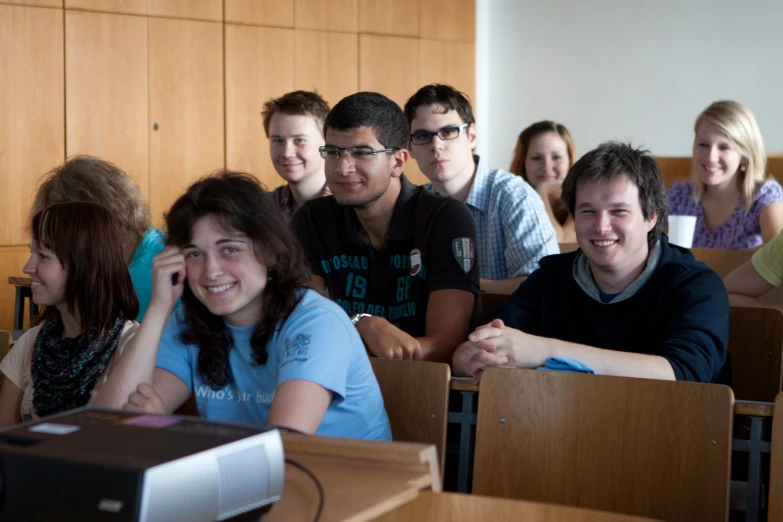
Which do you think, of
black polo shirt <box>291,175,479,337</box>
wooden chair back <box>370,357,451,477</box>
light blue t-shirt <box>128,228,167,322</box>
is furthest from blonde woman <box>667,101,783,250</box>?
wooden chair back <box>370,357,451,477</box>

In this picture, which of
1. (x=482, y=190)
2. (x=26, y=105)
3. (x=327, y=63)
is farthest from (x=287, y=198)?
(x=327, y=63)

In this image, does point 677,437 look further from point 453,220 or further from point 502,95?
point 502,95

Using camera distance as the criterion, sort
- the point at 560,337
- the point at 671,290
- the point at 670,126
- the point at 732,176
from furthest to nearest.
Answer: the point at 670,126 → the point at 732,176 → the point at 560,337 → the point at 671,290

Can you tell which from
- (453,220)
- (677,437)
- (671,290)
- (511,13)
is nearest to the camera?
(677,437)

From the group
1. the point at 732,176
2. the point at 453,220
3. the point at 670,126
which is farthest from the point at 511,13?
the point at 453,220

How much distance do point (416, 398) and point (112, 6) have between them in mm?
4533

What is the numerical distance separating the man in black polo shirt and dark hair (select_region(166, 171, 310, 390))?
61 cm

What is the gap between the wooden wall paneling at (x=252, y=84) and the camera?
6.13 metres

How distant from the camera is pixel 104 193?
266 centimetres

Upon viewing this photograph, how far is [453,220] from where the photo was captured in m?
2.47

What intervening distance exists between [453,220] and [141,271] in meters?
0.87

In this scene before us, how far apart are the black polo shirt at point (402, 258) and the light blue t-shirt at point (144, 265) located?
409 millimetres

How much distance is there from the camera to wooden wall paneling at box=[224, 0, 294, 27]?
6.11 metres

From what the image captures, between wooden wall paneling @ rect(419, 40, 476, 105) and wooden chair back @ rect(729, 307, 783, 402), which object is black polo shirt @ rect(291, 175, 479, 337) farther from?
wooden wall paneling @ rect(419, 40, 476, 105)
